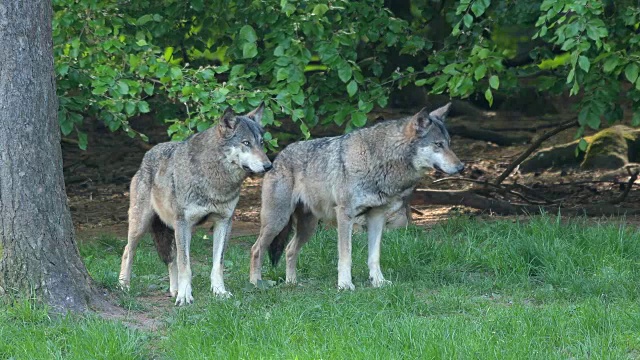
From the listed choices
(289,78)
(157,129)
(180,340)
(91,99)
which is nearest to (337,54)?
(289,78)

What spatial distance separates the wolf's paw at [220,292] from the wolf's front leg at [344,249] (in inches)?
38.7

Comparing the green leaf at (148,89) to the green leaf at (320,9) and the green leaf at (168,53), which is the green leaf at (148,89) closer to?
the green leaf at (168,53)

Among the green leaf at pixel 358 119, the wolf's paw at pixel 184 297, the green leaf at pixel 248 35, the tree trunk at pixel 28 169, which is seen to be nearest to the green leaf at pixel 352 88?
the green leaf at pixel 358 119

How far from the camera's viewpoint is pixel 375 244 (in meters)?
8.38

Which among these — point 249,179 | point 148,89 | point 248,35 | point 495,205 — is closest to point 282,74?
point 248,35

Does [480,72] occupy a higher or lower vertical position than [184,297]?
higher

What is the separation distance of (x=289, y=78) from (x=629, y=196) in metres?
5.87

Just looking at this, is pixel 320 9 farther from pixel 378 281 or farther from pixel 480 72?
pixel 378 281

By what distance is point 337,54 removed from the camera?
32.6 feet

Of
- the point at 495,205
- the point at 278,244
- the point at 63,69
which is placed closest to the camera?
the point at 278,244

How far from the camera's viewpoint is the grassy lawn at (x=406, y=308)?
233 inches

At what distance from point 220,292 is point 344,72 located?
3.10 meters

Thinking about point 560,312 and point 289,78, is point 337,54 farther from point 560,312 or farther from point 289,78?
point 560,312

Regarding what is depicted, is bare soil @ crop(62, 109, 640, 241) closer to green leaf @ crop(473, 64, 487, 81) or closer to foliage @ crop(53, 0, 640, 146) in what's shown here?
foliage @ crop(53, 0, 640, 146)
